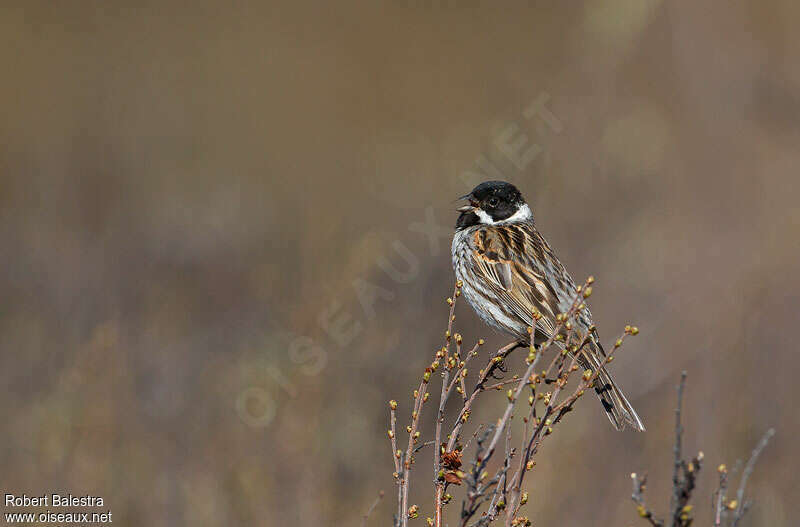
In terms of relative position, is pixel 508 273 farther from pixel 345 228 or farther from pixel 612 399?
pixel 345 228

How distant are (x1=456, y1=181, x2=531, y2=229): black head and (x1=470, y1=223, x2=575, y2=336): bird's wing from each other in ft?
0.48

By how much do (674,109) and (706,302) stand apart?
3.25 meters

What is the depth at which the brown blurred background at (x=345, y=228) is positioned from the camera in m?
5.38

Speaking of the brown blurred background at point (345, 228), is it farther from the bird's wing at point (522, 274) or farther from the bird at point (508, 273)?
the bird's wing at point (522, 274)

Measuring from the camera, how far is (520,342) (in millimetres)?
4648

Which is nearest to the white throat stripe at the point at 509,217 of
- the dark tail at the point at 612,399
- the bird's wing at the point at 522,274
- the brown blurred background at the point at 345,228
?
the bird's wing at the point at 522,274

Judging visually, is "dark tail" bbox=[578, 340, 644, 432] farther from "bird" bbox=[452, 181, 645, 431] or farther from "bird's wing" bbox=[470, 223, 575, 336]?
"bird's wing" bbox=[470, 223, 575, 336]

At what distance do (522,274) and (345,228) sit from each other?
3910 mm

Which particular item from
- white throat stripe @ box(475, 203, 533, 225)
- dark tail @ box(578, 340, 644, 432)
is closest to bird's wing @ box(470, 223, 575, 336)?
white throat stripe @ box(475, 203, 533, 225)

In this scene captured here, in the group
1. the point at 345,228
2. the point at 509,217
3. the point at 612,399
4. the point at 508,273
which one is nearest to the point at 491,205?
the point at 509,217

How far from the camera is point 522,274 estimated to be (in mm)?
4703

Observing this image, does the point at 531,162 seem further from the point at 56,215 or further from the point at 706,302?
the point at 56,215

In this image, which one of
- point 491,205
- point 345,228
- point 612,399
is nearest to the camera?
point 612,399

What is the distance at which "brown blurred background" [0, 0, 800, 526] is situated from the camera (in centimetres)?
538
